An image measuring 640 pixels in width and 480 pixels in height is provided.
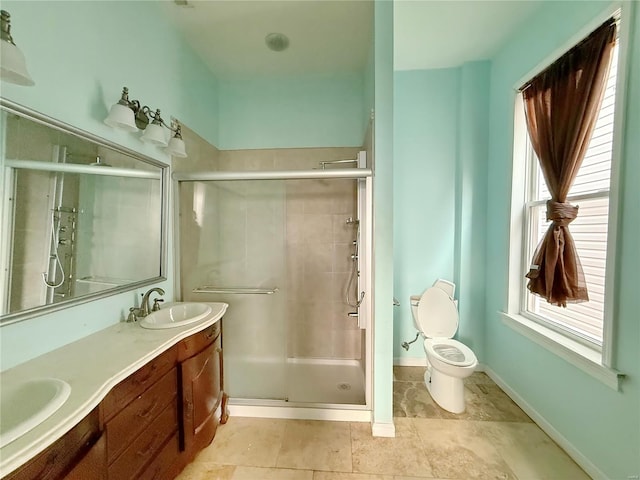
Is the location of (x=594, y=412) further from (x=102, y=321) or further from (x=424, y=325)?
(x=102, y=321)

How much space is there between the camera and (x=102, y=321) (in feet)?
4.10

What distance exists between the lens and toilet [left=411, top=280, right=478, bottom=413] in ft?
5.90

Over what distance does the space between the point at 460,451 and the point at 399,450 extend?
383 mm

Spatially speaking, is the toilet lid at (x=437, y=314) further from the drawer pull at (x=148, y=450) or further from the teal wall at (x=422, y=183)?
the drawer pull at (x=148, y=450)

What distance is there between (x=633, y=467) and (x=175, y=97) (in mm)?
3505

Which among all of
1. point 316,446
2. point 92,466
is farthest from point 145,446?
point 316,446

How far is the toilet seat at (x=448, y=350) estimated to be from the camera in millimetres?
1865

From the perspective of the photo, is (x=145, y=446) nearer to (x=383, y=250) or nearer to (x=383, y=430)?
(x=383, y=430)

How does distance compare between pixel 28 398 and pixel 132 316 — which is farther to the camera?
pixel 132 316

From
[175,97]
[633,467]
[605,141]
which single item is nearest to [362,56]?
[175,97]

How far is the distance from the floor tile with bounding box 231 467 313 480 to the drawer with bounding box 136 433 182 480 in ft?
1.10

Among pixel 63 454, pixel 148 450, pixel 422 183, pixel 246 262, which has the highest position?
pixel 422 183

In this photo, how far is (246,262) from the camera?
6.39ft

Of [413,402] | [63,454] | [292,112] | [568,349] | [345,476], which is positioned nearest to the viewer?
[63,454]
